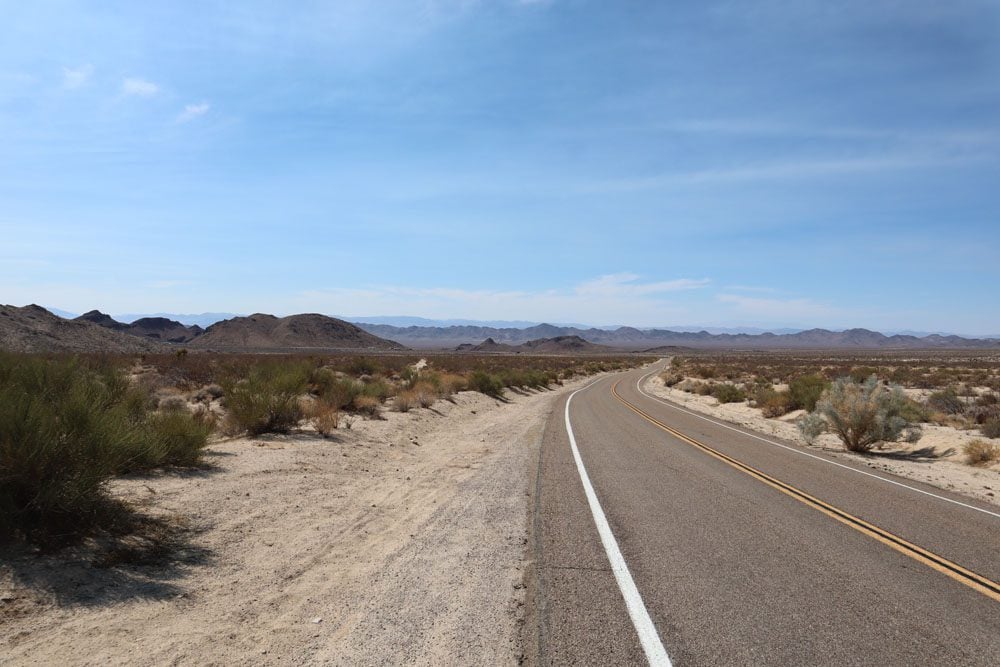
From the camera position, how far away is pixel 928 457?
15734mm

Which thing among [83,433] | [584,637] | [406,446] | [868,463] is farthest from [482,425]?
[584,637]

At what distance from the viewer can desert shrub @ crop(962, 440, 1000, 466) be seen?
14.2 metres

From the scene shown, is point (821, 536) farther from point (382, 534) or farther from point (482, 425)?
point (482, 425)

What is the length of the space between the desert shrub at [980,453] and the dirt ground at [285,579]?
37.9 feet

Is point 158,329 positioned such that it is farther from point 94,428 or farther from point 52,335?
point 94,428

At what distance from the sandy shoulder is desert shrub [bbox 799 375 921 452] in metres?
0.44

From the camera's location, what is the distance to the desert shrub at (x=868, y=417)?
54.2 ft

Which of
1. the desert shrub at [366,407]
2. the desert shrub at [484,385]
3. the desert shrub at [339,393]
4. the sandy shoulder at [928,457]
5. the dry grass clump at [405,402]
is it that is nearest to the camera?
the sandy shoulder at [928,457]

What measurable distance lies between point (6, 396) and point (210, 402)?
53.3ft

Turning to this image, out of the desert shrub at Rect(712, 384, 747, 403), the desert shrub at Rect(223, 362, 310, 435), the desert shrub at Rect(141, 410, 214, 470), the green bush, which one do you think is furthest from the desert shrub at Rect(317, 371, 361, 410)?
the desert shrub at Rect(712, 384, 747, 403)

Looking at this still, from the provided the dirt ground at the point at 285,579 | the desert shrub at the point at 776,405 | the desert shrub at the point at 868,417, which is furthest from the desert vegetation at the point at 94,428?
the desert shrub at the point at 776,405

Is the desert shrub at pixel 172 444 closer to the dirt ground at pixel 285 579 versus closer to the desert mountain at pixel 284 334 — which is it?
the dirt ground at pixel 285 579

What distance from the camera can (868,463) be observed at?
14.5 metres

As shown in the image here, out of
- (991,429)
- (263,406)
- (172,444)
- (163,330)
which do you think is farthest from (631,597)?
(163,330)
